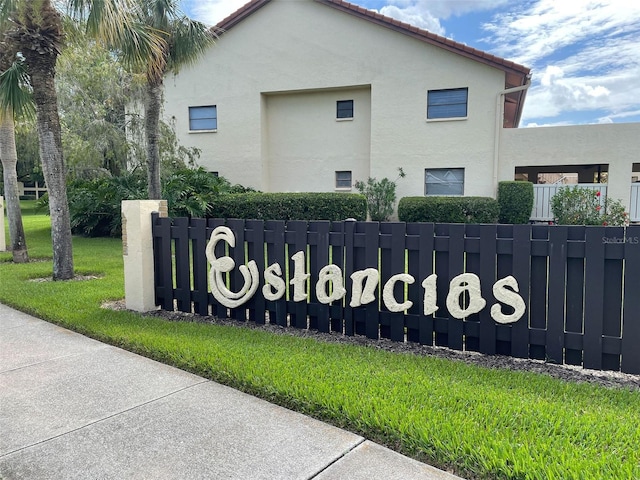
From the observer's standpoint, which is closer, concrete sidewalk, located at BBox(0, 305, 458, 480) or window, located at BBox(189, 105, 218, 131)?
concrete sidewalk, located at BBox(0, 305, 458, 480)

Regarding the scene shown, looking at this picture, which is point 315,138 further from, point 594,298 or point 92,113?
point 594,298

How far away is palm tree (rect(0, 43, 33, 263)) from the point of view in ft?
29.6

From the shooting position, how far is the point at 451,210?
54.5ft

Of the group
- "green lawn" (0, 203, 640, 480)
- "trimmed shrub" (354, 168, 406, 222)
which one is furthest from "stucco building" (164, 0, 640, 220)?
"green lawn" (0, 203, 640, 480)

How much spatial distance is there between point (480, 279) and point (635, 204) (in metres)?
16.3

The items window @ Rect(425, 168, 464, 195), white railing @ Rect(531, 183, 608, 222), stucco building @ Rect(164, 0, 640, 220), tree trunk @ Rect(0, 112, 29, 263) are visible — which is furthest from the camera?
window @ Rect(425, 168, 464, 195)

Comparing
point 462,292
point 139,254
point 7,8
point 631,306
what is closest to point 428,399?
point 462,292

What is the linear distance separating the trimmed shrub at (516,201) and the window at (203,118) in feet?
42.2

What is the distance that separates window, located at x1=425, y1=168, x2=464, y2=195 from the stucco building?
0.13 ft

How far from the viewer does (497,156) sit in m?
17.7

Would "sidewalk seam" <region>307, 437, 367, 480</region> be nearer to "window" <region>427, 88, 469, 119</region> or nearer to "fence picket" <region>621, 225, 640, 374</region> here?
"fence picket" <region>621, 225, 640, 374</region>

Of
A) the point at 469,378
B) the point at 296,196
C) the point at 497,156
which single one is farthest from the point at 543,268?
the point at 497,156

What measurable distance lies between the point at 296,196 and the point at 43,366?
12.8 m

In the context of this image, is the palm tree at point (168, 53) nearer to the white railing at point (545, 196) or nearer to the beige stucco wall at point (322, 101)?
the beige stucco wall at point (322, 101)
